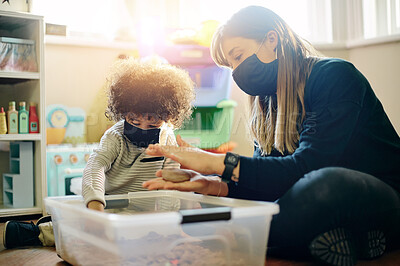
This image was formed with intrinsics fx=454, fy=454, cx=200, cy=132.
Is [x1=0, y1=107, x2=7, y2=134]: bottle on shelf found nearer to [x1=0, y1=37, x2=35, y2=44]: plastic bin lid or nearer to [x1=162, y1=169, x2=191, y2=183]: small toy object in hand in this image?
[x1=0, y1=37, x2=35, y2=44]: plastic bin lid

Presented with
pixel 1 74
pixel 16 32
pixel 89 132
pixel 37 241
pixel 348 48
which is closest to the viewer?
pixel 37 241

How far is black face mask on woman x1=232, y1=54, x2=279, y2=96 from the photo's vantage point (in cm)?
108

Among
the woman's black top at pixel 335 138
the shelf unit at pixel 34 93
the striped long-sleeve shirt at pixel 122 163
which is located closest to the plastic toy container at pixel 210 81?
the shelf unit at pixel 34 93

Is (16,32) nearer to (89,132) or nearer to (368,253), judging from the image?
(89,132)

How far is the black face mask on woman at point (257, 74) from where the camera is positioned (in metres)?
1.08

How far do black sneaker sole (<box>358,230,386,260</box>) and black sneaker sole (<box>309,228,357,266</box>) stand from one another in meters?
0.11

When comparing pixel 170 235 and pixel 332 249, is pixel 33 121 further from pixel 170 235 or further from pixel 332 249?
pixel 332 249

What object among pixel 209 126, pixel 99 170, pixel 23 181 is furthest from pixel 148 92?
pixel 209 126

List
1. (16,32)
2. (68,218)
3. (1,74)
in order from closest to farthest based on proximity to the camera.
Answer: (68,218), (1,74), (16,32)

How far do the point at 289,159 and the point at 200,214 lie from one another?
25 centimetres

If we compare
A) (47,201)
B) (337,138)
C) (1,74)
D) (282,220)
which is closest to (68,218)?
(47,201)

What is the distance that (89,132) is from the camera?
90.2 inches

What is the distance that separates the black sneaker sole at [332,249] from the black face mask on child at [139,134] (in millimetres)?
569

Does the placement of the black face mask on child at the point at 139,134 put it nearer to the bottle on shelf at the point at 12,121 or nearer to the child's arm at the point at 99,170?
the child's arm at the point at 99,170
